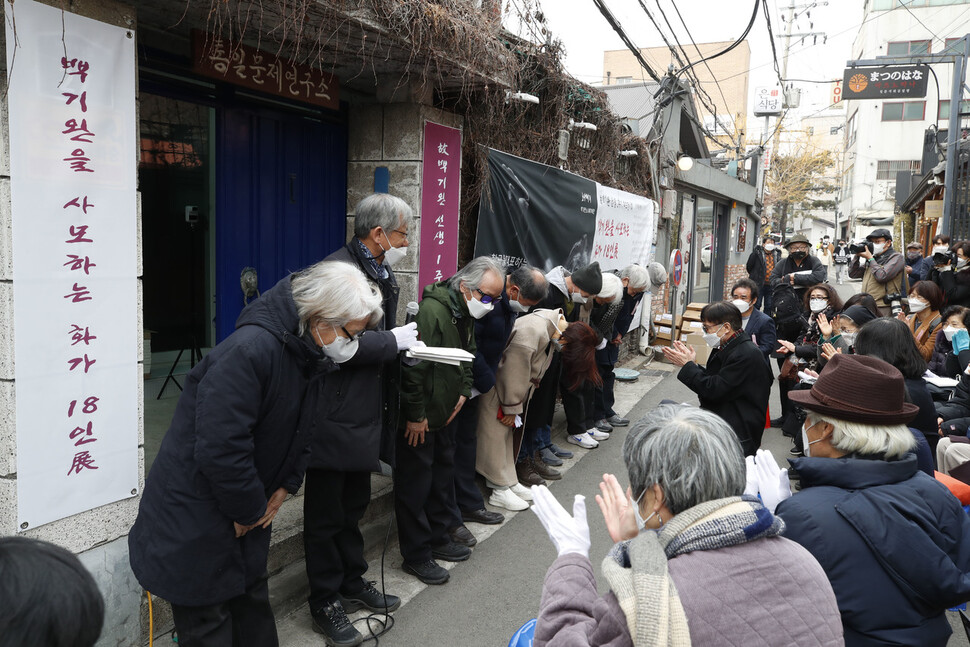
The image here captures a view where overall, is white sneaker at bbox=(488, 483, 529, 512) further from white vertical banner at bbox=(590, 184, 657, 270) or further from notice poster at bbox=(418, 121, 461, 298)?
white vertical banner at bbox=(590, 184, 657, 270)

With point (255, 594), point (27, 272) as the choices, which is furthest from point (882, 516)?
point (27, 272)

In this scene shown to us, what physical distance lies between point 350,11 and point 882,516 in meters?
3.36

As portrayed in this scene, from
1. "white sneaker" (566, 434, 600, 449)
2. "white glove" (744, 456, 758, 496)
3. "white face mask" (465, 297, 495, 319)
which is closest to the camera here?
"white glove" (744, 456, 758, 496)

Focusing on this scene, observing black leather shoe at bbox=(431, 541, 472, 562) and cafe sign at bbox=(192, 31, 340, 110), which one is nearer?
cafe sign at bbox=(192, 31, 340, 110)

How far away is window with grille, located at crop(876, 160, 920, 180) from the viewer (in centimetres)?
3997

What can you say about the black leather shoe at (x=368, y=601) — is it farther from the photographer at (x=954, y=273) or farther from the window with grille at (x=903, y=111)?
the window with grille at (x=903, y=111)

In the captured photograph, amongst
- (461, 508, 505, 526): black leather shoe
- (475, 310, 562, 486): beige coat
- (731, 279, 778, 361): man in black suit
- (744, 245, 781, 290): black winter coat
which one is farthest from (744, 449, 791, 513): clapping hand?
(744, 245, 781, 290): black winter coat

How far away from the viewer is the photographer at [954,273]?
25.3 ft

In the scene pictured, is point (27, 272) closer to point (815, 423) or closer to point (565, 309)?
point (815, 423)

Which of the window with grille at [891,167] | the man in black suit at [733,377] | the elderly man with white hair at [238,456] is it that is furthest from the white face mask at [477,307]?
the window with grille at [891,167]

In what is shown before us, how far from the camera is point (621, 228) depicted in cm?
916

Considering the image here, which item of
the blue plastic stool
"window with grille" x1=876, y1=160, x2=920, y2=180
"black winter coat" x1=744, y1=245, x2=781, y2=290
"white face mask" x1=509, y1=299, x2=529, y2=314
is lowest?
the blue plastic stool

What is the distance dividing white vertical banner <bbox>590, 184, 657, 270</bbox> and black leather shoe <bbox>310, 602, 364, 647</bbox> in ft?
18.7

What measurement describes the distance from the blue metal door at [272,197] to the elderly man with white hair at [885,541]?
3839 mm
